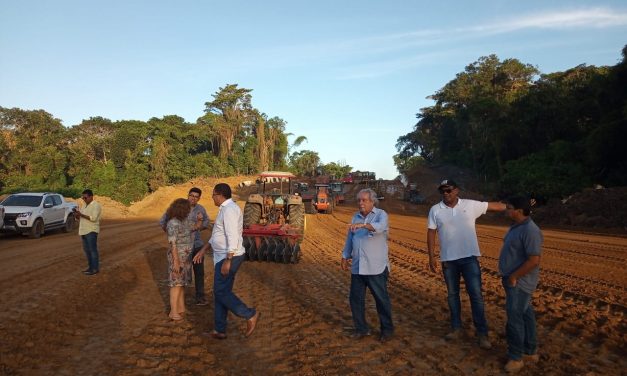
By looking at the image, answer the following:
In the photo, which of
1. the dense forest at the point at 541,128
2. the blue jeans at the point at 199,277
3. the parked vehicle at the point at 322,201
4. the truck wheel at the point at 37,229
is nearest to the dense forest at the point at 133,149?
the parked vehicle at the point at 322,201

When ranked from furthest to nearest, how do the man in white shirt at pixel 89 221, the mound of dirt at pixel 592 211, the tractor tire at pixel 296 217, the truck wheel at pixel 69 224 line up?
the mound of dirt at pixel 592 211, the truck wheel at pixel 69 224, the tractor tire at pixel 296 217, the man in white shirt at pixel 89 221

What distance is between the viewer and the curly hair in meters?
6.11

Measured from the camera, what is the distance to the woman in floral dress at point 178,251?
609cm

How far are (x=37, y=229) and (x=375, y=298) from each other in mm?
14850

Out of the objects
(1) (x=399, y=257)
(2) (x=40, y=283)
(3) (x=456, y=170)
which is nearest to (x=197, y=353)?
(2) (x=40, y=283)

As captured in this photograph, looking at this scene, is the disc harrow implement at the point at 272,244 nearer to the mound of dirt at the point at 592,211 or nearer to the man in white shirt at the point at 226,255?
the man in white shirt at the point at 226,255

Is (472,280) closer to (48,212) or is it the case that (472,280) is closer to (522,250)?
(522,250)

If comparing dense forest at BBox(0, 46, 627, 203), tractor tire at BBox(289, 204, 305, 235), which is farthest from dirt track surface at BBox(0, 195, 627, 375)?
dense forest at BBox(0, 46, 627, 203)

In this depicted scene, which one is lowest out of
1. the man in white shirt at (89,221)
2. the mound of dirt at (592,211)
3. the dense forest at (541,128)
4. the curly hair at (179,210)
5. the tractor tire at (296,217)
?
the mound of dirt at (592,211)

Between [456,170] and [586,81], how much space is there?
67.2ft

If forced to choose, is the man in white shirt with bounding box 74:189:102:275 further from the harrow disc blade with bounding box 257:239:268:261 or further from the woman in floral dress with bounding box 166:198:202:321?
the harrow disc blade with bounding box 257:239:268:261

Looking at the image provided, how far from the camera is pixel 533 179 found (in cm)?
3106

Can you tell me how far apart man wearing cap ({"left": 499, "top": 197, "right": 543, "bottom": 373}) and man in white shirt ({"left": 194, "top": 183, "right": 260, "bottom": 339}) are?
2.72 m

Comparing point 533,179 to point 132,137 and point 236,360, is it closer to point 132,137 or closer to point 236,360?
point 236,360
